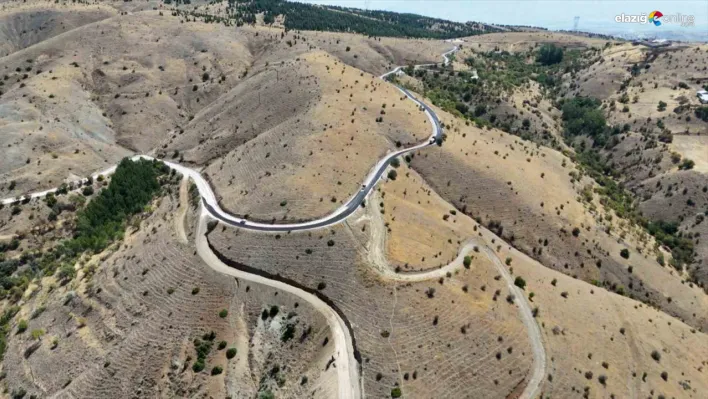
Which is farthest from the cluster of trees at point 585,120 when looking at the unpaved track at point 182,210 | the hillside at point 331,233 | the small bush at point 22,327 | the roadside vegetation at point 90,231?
the small bush at point 22,327

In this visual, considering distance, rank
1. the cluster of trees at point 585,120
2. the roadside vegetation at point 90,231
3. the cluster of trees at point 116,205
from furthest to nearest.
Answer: the cluster of trees at point 585,120
the cluster of trees at point 116,205
the roadside vegetation at point 90,231

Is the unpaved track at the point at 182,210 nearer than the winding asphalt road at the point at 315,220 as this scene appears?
No

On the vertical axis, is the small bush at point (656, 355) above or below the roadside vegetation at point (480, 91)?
Answer: below

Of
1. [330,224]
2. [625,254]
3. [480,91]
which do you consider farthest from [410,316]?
[480,91]

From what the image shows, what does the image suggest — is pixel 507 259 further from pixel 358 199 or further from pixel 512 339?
pixel 358 199

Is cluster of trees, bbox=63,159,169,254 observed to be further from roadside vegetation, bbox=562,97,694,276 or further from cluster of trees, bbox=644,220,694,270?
cluster of trees, bbox=644,220,694,270

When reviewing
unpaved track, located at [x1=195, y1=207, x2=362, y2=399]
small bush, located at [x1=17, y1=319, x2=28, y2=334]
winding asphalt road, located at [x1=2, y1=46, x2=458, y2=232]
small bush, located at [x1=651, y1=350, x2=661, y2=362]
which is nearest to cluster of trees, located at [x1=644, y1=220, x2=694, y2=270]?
small bush, located at [x1=651, y1=350, x2=661, y2=362]

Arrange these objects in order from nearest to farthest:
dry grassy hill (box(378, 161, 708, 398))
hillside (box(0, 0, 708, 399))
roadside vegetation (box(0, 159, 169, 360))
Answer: hillside (box(0, 0, 708, 399))
dry grassy hill (box(378, 161, 708, 398))
roadside vegetation (box(0, 159, 169, 360))

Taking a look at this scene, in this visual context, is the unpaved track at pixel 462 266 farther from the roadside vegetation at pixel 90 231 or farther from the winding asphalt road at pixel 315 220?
the roadside vegetation at pixel 90 231

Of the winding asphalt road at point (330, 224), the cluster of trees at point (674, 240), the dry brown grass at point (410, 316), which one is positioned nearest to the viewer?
the dry brown grass at point (410, 316)

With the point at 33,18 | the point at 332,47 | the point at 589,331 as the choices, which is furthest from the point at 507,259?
the point at 33,18
